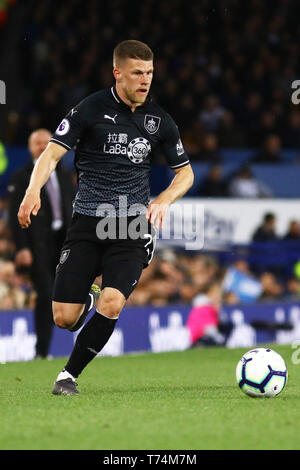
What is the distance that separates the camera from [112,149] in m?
7.25

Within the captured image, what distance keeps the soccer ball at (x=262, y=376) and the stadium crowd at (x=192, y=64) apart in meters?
10.7

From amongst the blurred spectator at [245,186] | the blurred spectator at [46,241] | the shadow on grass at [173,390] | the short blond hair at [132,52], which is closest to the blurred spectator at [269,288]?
the blurred spectator at [245,186]

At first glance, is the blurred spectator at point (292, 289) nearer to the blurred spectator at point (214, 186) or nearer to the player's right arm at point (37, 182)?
the blurred spectator at point (214, 186)

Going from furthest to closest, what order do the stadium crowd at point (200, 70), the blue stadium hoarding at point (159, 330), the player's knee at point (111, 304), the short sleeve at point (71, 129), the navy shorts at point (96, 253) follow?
the stadium crowd at point (200, 70)
the blue stadium hoarding at point (159, 330)
the navy shorts at point (96, 253)
the short sleeve at point (71, 129)
the player's knee at point (111, 304)

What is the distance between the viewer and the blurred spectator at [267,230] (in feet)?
54.1

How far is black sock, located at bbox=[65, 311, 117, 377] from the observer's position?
706 cm

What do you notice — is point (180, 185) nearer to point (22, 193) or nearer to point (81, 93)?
point (22, 193)

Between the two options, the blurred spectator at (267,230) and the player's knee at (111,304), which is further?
the blurred spectator at (267,230)

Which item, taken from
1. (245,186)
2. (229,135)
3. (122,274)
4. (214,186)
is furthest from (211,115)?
(122,274)

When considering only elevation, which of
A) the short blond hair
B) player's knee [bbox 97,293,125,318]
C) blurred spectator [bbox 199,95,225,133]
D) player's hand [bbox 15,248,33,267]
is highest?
blurred spectator [bbox 199,95,225,133]

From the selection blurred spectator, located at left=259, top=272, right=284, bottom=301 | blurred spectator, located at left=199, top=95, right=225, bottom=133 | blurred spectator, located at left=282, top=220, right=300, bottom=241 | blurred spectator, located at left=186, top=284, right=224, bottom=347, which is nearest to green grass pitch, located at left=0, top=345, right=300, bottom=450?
blurred spectator, located at left=186, top=284, right=224, bottom=347

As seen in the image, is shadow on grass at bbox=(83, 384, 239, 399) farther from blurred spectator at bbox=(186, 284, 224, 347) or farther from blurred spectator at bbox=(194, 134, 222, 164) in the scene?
blurred spectator at bbox=(194, 134, 222, 164)

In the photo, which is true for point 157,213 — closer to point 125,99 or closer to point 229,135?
point 125,99

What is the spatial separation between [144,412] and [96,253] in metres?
1.42
